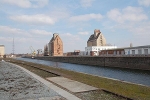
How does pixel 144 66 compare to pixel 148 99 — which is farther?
pixel 144 66

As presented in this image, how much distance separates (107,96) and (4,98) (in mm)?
5389

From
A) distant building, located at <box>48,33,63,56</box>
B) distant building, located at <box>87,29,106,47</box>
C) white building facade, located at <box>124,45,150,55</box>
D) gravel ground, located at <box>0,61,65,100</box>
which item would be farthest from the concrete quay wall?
distant building, located at <box>48,33,63,56</box>

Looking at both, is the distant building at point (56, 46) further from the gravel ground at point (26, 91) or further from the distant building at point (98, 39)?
the gravel ground at point (26, 91)

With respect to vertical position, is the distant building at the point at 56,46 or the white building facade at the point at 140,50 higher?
the distant building at the point at 56,46

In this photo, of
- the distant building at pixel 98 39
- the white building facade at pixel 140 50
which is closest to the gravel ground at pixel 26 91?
the white building facade at pixel 140 50

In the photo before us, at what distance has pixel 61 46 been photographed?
622 feet

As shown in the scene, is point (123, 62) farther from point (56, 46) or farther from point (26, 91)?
point (56, 46)

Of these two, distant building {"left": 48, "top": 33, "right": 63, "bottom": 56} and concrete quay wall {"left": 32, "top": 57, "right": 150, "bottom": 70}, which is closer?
concrete quay wall {"left": 32, "top": 57, "right": 150, "bottom": 70}

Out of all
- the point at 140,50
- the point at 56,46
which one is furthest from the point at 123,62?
the point at 56,46

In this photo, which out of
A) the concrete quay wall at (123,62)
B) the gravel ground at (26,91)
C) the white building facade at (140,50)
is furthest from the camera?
the white building facade at (140,50)

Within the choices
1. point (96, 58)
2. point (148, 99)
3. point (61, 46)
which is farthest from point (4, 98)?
point (61, 46)

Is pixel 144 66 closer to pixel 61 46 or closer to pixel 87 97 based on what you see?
pixel 87 97

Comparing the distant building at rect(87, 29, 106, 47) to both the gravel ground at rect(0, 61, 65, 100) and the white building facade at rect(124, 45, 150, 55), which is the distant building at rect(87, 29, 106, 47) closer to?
the white building facade at rect(124, 45, 150, 55)

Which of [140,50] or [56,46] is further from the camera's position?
[56,46]
